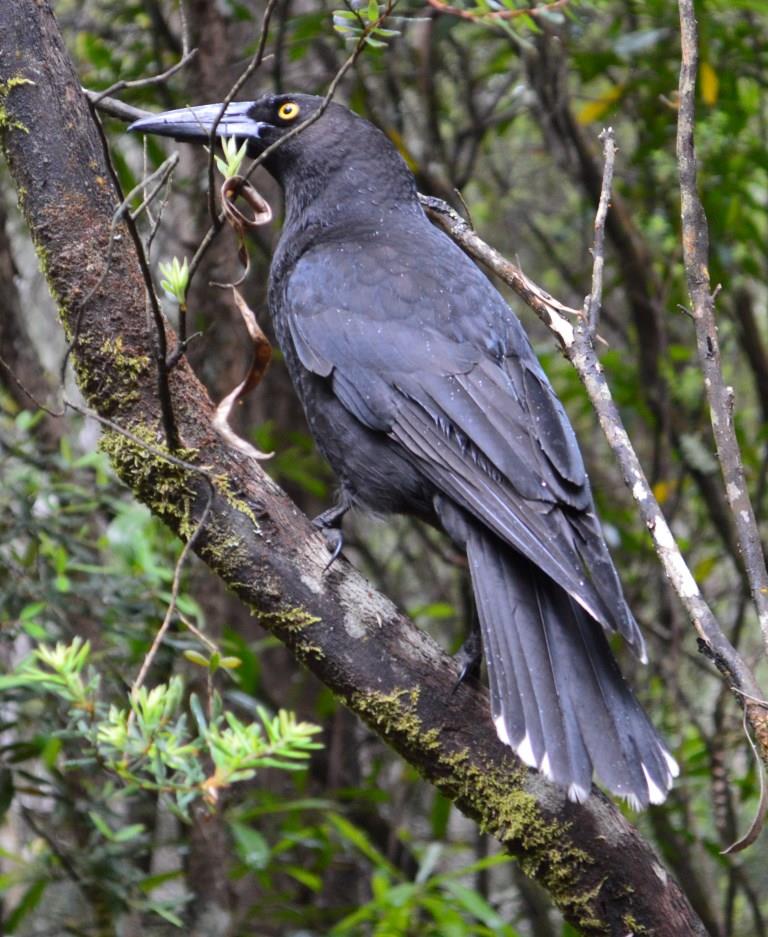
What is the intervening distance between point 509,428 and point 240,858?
1849 millimetres

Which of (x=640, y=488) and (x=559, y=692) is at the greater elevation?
(x=640, y=488)

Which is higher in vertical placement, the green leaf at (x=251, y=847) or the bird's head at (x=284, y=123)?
the bird's head at (x=284, y=123)

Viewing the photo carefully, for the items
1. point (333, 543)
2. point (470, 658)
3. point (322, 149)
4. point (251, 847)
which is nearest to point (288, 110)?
point (322, 149)

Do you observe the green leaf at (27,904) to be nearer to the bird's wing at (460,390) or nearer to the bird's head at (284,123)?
the bird's wing at (460,390)

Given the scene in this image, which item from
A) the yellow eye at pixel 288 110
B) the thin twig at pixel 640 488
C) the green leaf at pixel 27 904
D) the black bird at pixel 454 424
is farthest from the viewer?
the yellow eye at pixel 288 110

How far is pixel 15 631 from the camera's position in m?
2.90

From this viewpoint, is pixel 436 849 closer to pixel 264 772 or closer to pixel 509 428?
pixel 264 772

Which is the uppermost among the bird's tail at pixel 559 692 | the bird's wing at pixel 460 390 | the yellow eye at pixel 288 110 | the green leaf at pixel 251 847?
the yellow eye at pixel 288 110

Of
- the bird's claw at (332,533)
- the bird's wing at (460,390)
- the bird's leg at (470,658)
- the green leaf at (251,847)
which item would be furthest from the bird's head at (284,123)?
the green leaf at (251,847)

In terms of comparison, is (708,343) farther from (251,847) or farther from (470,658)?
(251,847)

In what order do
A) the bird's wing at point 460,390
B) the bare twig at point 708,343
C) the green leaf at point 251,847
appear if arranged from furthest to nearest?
the green leaf at point 251,847
the bird's wing at point 460,390
the bare twig at point 708,343

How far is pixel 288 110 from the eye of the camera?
3.25 metres

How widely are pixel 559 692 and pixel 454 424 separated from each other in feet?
2.10

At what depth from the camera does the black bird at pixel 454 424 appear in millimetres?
2139
